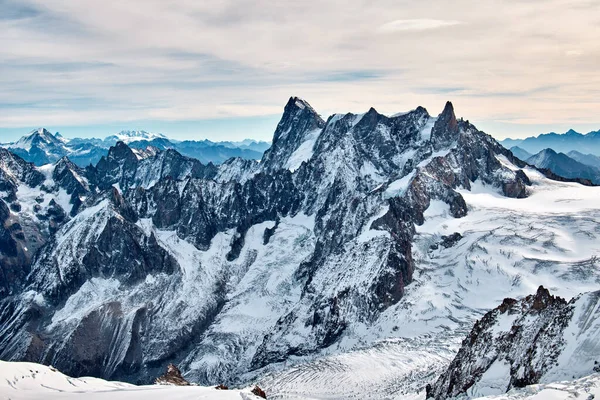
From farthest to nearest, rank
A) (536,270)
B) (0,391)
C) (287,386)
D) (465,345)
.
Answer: (536,270) < (287,386) < (465,345) < (0,391)

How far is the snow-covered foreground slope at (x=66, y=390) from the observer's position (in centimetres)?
6175

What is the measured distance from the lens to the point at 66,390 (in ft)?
224

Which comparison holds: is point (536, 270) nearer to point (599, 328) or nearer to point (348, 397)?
point (348, 397)

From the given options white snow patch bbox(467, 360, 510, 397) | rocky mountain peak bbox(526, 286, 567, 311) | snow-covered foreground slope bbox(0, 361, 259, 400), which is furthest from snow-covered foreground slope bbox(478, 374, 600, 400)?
snow-covered foreground slope bbox(0, 361, 259, 400)

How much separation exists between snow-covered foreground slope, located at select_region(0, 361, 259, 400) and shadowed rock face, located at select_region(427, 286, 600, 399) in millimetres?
40936

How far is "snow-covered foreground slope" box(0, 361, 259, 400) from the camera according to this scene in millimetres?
61750

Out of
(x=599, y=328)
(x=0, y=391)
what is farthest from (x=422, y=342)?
(x=0, y=391)

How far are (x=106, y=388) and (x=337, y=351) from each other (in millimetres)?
105762

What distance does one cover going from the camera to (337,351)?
164 metres

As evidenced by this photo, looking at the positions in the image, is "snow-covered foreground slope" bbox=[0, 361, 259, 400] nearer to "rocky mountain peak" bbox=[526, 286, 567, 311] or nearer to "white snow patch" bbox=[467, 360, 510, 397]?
"white snow patch" bbox=[467, 360, 510, 397]

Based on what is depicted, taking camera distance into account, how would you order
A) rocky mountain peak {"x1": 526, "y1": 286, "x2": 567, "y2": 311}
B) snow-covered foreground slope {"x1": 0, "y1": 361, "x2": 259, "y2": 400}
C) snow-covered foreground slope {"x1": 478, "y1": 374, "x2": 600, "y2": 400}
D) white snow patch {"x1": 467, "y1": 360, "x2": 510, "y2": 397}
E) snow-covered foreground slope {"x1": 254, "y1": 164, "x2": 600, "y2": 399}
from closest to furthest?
snow-covered foreground slope {"x1": 478, "y1": 374, "x2": 600, "y2": 400} → snow-covered foreground slope {"x1": 0, "y1": 361, "x2": 259, "y2": 400} → white snow patch {"x1": 467, "y1": 360, "x2": 510, "y2": 397} → rocky mountain peak {"x1": 526, "y1": 286, "x2": 567, "y2": 311} → snow-covered foreground slope {"x1": 254, "y1": 164, "x2": 600, "y2": 399}

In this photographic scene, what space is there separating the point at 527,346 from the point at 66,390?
74.2 m

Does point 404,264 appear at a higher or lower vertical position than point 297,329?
higher

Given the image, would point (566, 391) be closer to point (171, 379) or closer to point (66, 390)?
point (66, 390)
